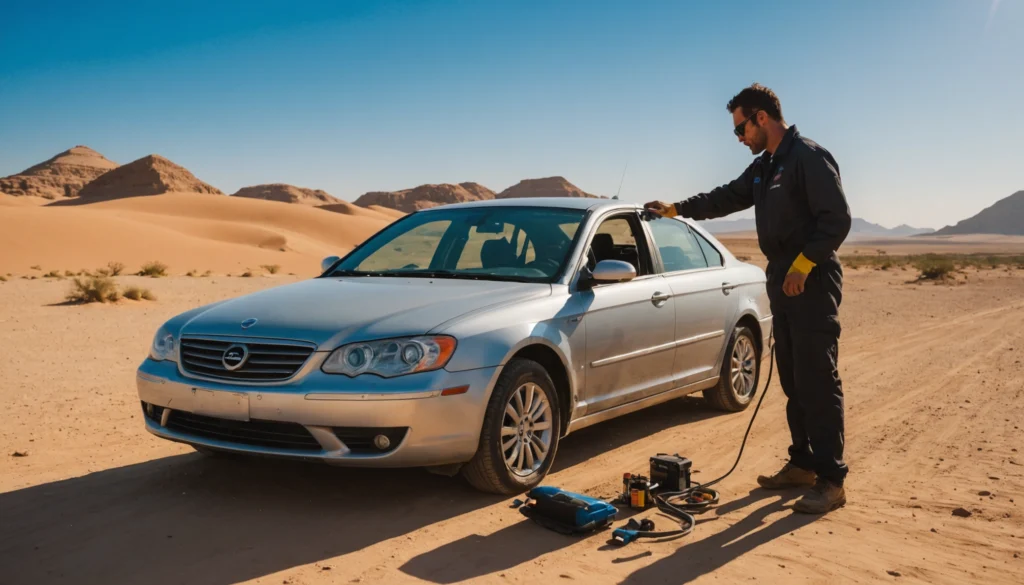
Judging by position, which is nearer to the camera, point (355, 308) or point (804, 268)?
point (804, 268)

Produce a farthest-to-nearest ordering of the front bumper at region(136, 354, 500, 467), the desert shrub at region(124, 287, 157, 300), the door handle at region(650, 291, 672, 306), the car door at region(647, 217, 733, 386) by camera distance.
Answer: the desert shrub at region(124, 287, 157, 300) → the car door at region(647, 217, 733, 386) → the door handle at region(650, 291, 672, 306) → the front bumper at region(136, 354, 500, 467)

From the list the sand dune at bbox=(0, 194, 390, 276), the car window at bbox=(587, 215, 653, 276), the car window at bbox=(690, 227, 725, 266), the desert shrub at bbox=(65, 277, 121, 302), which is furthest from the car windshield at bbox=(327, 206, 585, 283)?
the sand dune at bbox=(0, 194, 390, 276)

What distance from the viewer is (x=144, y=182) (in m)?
173

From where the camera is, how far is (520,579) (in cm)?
414

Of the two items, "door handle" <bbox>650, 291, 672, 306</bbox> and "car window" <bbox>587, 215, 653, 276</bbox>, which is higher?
"car window" <bbox>587, 215, 653, 276</bbox>

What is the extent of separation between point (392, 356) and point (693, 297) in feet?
9.51

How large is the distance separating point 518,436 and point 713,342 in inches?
99.8

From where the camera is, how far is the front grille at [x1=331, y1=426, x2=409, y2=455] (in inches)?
189

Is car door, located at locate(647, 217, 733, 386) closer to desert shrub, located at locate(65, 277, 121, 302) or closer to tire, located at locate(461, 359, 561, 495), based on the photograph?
tire, located at locate(461, 359, 561, 495)

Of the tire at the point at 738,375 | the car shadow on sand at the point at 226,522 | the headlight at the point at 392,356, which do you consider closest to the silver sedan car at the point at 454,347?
the headlight at the point at 392,356

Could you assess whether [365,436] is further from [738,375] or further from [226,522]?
[738,375]

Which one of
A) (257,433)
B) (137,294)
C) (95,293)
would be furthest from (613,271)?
(137,294)

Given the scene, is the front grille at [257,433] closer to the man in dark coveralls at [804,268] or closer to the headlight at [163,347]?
the headlight at [163,347]

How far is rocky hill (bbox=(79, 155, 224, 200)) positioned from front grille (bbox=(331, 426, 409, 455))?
174599 millimetres
